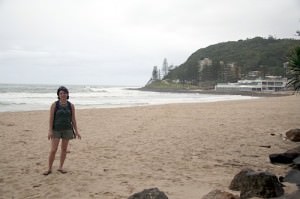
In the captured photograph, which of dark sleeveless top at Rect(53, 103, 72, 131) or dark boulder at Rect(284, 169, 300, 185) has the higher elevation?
dark sleeveless top at Rect(53, 103, 72, 131)

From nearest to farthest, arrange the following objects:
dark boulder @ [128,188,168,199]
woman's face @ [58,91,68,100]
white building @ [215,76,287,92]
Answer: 1. dark boulder @ [128,188,168,199]
2. woman's face @ [58,91,68,100]
3. white building @ [215,76,287,92]

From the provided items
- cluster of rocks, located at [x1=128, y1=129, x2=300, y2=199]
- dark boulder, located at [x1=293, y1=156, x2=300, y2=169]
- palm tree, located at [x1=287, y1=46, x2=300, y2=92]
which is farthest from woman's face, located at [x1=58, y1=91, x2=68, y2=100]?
palm tree, located at [x1=287, y1=46, x2=300, y2=92]

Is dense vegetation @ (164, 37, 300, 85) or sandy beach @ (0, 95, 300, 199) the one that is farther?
dense vegetation @ (164, 37, 300, 85)

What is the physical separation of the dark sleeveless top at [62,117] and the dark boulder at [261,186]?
279 cm

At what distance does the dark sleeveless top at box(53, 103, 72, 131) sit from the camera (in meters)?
4.91

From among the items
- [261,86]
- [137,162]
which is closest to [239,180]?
[137,162]

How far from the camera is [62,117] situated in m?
4.93

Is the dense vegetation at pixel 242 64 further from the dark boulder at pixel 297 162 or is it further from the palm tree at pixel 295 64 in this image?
the dark boulder at pixel 297 162

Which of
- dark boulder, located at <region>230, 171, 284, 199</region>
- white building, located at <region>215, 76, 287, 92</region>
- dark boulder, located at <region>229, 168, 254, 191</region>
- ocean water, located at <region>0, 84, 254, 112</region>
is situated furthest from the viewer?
white building, located at <region>215, 76, 287, 92</region>

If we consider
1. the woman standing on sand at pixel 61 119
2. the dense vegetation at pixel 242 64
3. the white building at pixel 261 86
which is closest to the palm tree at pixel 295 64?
the woman standing on sand at pixel 61 119

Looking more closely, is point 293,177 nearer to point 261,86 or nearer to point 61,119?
point 61,119

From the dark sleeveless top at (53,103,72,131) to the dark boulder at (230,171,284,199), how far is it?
2.79 metres

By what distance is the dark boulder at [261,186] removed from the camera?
371 centimetres

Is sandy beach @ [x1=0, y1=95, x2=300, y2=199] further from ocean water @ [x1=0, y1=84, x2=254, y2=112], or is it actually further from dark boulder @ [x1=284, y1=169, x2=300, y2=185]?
ocean water @ [x1=0, y1=84, x2=254, y2=112]
